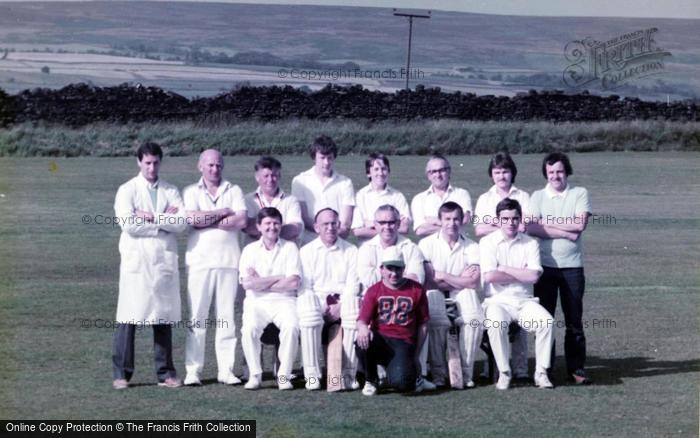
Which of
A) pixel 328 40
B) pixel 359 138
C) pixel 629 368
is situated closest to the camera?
pixel 629 368

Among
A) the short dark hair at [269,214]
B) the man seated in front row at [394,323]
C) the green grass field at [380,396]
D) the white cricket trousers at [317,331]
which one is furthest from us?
the short dark hair at [269,214]

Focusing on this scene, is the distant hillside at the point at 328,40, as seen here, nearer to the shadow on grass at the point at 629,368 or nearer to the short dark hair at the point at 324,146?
the short dark hair at the point at 324,146

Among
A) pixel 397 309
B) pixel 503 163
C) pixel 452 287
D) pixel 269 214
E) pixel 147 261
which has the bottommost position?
pixel 397 309

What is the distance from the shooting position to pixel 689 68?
7700cm

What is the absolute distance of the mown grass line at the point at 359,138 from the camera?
41.6 metres

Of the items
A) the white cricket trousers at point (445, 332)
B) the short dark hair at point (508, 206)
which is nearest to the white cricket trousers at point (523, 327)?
the white cricket trousers at point (445, 332)

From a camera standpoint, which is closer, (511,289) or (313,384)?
(313,384)

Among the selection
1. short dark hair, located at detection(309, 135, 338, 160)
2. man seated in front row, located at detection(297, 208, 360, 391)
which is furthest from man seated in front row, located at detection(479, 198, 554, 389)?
short dark hair, located at detection(309, 135, 338, 160)

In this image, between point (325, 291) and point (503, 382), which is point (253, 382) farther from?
point (503, 382)

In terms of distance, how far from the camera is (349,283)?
30.9ft

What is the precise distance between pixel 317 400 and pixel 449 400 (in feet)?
3.18

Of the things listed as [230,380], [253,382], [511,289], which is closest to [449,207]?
[511,289]

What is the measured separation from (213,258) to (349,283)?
3.52 ft

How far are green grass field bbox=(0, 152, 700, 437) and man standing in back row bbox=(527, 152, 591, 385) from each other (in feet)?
1.15
